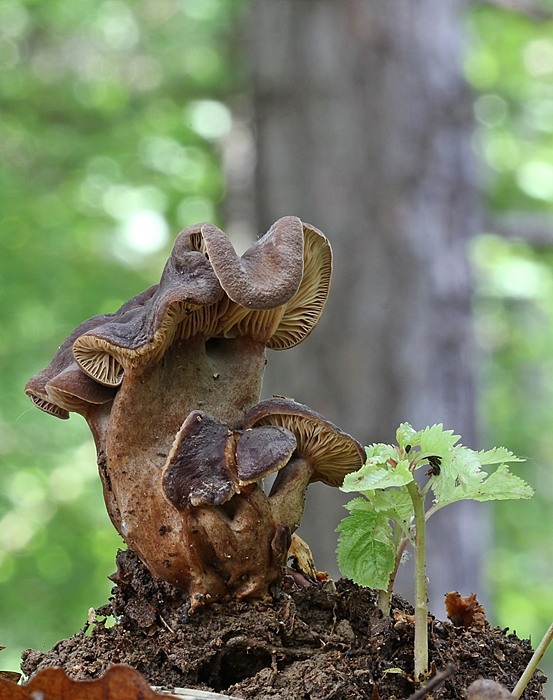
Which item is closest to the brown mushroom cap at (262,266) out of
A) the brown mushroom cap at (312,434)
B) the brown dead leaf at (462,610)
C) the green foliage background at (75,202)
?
the brown mushroom cap at (312,434)

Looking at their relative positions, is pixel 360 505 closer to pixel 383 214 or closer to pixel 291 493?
pixel 291 493

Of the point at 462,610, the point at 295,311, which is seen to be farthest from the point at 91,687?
the point at 295,311

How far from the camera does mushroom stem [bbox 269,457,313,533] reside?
70.9 inches

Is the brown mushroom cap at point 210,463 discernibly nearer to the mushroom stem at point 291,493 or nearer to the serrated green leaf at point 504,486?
the mushroom stem at point 291,493

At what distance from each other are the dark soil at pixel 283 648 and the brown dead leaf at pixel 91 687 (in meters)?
0.35

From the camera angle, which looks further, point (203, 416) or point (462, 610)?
point (462, 610)

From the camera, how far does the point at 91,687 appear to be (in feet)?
3.86

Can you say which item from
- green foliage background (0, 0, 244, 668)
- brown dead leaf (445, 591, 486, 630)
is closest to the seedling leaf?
brown dead leaf (445, 591, 486, 630)

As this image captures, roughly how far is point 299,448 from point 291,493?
116 mm

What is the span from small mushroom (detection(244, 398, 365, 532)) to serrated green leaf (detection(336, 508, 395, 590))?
0.20 meters

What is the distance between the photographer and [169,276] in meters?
1.75

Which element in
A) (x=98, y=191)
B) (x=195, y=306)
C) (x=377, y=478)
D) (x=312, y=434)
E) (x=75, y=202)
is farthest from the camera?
(x=98, y=191)

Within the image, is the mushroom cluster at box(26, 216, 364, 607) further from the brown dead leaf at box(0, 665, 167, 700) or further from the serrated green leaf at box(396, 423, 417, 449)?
the brown dead leaf at box(0, 665, 167, 700)

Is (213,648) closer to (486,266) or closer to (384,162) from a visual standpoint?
(384,162)
